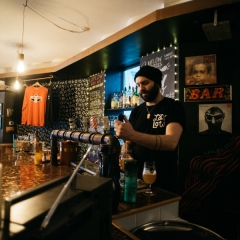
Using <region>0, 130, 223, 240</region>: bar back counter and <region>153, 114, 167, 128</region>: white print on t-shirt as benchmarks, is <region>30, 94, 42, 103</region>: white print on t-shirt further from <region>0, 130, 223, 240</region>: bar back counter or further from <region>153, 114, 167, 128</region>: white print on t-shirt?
<region>0, 130, 223, 240</region>: bar back counter

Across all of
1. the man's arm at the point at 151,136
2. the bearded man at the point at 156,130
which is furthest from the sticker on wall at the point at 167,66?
the man's arm at the point at 151,136

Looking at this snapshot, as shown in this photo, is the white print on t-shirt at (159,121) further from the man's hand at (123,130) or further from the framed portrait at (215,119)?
the framed portrait at (215,119)

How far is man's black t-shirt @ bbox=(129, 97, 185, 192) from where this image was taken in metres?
1.77

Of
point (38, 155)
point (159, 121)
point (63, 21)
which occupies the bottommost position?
point (38, 155)

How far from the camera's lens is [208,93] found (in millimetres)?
2723

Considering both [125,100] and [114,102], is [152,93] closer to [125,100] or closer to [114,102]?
[125,100]

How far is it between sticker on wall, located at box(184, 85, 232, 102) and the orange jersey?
3255 mm

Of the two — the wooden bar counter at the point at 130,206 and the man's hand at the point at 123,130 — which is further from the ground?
the man's hand at the point at 123,130

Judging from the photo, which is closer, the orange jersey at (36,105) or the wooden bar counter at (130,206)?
the wooden bar counter at (130,206)

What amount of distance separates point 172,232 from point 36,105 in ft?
14.8

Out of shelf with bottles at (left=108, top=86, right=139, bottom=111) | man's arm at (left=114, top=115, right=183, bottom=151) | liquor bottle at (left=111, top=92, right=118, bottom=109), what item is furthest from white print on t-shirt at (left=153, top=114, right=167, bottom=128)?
liquor bottle at (left=111, top=92, right=118, bottom=109)

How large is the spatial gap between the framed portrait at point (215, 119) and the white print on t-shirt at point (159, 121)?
1.07 meters

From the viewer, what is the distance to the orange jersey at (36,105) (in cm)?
490

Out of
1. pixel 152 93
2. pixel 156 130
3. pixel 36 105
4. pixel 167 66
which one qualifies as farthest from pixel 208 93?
pixel 36 105
